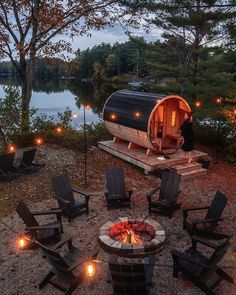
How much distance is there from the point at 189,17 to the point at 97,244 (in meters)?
13.9

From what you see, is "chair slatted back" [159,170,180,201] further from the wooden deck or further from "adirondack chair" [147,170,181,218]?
the wooden deck

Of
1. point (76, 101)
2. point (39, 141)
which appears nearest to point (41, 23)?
point (39, 141)

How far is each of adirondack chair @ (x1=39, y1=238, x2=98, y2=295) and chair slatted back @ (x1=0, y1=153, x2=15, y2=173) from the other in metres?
5.90

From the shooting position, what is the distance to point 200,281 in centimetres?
643

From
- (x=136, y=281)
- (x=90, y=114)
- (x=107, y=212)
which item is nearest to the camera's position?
(x=136, y=281)

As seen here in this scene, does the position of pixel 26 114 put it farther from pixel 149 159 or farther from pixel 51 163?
pixel 149 159

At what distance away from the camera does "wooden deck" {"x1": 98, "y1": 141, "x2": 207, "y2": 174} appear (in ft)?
44.2

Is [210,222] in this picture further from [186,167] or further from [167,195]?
[186,167]

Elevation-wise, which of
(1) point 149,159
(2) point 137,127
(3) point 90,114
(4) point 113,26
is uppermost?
(4) point 113,26

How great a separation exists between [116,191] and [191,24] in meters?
11.6

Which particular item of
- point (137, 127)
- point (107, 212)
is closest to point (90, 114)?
point (137, 127)

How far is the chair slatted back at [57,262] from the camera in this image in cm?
607

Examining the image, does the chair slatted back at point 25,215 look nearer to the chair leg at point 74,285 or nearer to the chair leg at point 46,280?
the chair leg at point 46,280

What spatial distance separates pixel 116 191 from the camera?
10469 mm
